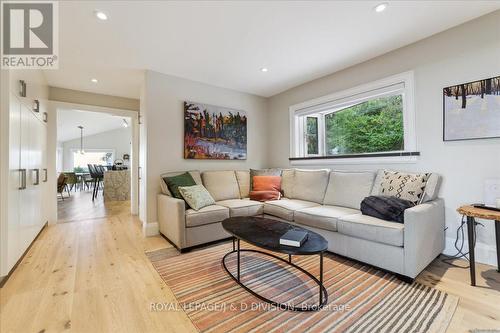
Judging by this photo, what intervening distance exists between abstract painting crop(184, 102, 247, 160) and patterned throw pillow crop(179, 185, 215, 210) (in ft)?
2.67

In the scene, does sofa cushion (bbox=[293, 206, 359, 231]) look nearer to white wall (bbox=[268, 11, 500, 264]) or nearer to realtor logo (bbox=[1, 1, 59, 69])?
white wall (bbox=[268, 11, 500, 264])

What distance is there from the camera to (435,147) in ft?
7.70

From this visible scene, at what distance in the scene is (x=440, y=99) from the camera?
231 cm

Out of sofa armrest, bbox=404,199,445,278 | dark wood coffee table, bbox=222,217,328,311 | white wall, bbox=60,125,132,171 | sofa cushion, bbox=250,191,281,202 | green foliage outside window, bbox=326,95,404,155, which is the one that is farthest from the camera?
white wall, bbox=60,125,132,171

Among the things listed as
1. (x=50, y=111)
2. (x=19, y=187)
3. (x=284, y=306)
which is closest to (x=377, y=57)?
(x=284, y=306)

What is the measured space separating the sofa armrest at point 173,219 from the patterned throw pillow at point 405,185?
2273 mm

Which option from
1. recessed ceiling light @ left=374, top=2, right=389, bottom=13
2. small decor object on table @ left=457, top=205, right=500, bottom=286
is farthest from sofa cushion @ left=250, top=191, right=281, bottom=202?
recessed ceiling light @ left=374, top=2, right=389, bottom=13

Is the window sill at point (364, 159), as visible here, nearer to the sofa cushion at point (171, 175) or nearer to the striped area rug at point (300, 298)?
the striped area rug at point (300, 298)

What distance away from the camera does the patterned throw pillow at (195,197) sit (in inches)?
105

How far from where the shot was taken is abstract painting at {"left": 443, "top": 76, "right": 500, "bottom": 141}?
1.99 meters

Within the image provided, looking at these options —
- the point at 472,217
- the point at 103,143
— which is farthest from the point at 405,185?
the point at 103,143

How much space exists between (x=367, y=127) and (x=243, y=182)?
81.4 inches

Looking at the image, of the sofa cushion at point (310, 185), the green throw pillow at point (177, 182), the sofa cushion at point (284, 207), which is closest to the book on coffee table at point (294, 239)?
the sofa cushion at point (284, 207)

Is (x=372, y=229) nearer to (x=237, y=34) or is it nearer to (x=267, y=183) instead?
(x=267, y=183)
